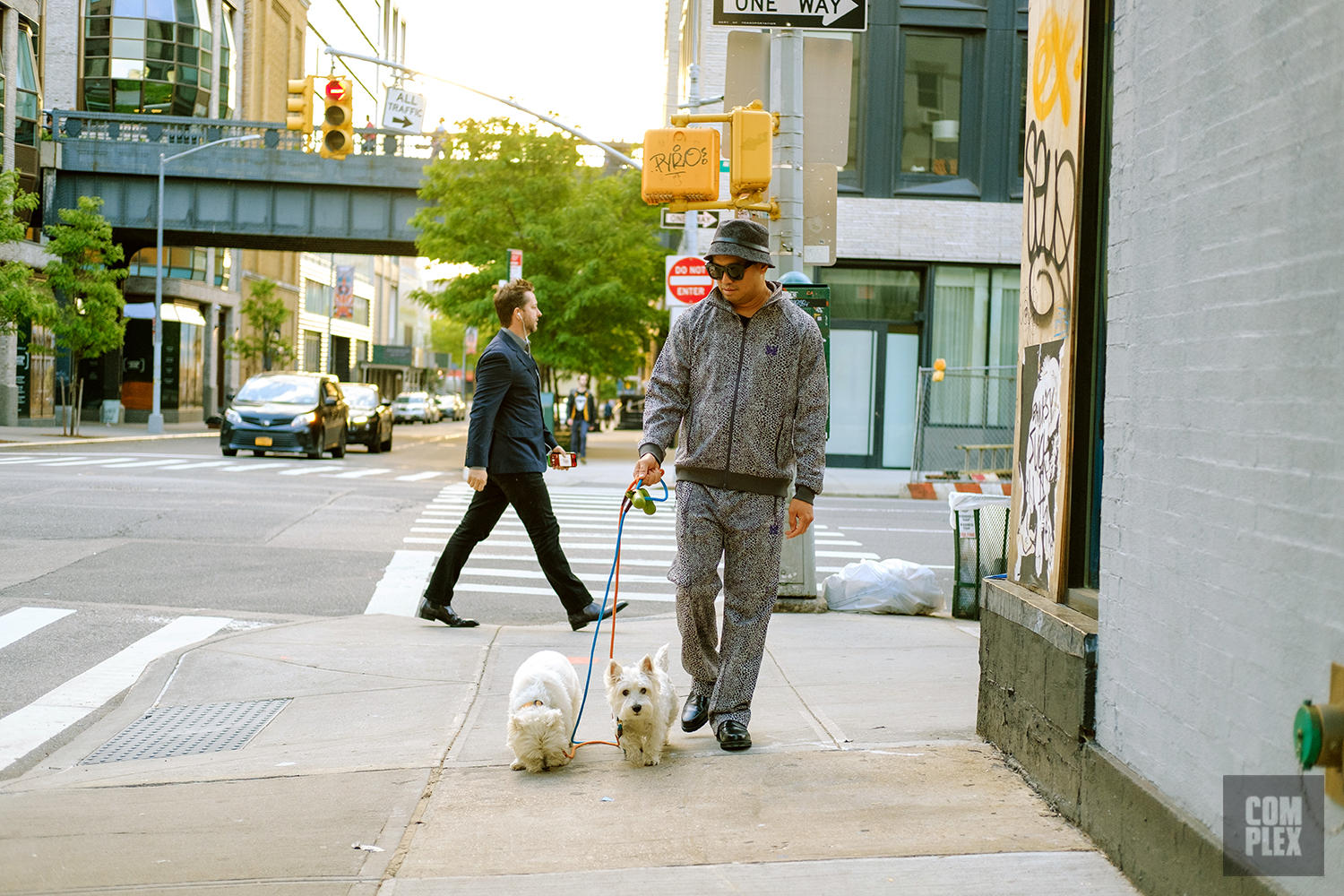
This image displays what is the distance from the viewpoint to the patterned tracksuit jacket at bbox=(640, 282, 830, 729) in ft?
15.9

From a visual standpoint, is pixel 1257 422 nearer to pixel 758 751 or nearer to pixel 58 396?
pixel 758 751

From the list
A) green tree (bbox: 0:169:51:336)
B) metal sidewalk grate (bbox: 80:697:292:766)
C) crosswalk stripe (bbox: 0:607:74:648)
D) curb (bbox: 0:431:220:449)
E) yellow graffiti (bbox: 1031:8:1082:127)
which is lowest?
metal sidewalk grate (bbox: 80:697:292:766)

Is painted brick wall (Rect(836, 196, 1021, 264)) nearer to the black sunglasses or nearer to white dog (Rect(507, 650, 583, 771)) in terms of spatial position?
the black sunglasses

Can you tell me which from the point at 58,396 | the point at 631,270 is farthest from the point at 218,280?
the point at 631,270

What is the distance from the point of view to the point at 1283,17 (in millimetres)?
2869

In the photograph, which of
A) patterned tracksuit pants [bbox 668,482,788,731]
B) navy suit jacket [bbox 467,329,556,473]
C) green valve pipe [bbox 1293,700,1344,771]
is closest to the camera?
green valve pipe [bbox 1293,700,1344,771]

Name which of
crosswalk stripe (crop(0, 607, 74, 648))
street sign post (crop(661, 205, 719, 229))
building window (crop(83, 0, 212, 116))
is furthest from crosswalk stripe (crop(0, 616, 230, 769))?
building window (crop(83, 0, 212, 116))

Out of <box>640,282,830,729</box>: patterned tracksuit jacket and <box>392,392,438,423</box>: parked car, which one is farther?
<box>392,392,438,423</box>: parked car

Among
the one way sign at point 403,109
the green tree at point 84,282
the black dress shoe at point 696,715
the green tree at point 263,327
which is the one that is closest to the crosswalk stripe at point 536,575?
the black dress shoe at point 696,715

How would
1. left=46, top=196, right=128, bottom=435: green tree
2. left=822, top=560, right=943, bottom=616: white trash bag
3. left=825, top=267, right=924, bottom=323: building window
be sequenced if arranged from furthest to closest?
1. left=46, top=196, right=128, bottom=435: green tree
2. left=825, top=267, right=924, bottom=323: building window
3. left=822, top=560, right=943, bottom=616: white trash bag

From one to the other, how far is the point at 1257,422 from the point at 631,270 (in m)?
29.6

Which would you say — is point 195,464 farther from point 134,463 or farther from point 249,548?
point 249,548

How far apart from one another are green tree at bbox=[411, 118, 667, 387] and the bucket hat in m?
25.9

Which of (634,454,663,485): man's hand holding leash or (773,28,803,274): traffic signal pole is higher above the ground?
(773,28,803,274): traffic signal pole
